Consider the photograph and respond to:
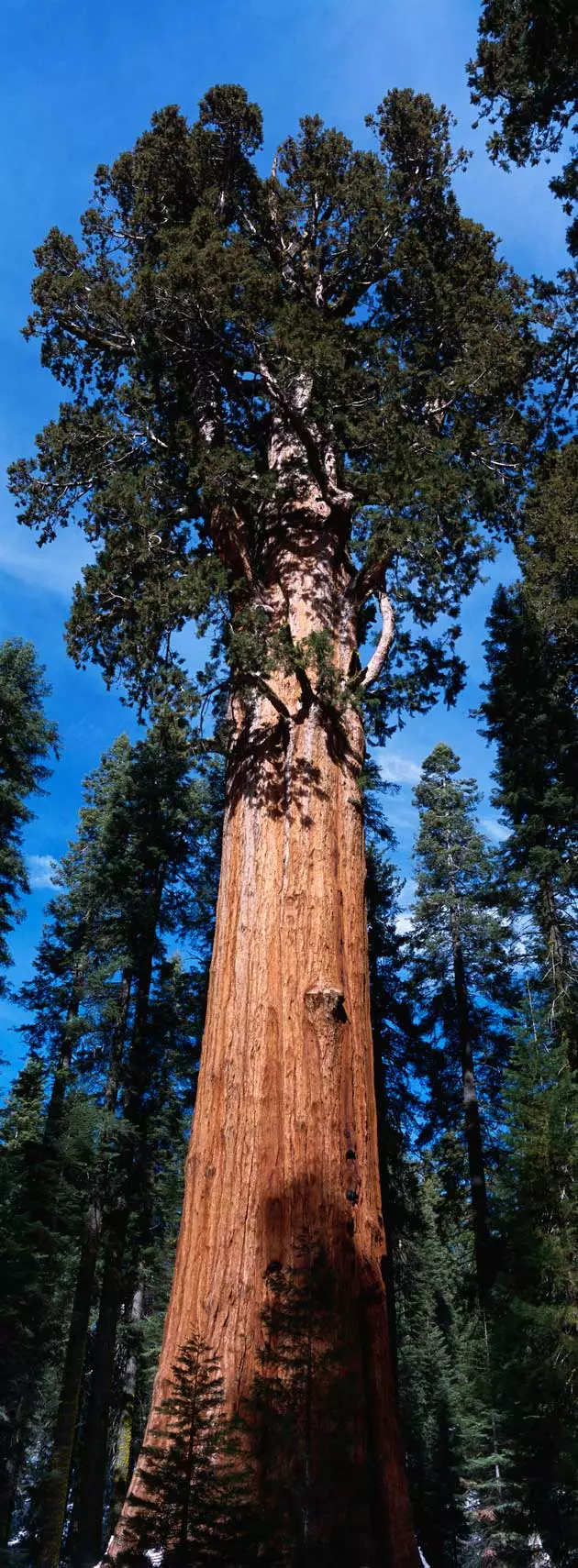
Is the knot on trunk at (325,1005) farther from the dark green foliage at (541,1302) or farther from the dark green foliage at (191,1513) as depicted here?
the dark green foliage at (541,1302)

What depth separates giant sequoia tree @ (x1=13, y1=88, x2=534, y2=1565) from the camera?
4871 mm

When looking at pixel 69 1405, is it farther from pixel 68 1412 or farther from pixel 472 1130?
pixel 472 1130

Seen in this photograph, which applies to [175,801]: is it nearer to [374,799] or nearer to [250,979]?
[374,799]

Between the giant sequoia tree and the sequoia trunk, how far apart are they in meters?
0.02

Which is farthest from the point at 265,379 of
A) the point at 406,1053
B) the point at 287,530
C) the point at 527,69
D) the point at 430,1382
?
the point at 430,1382

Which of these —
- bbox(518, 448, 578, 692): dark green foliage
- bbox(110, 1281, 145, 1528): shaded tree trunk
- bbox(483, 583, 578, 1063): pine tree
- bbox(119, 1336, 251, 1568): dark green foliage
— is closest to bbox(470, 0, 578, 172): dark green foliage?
bbox(518, 448, 578, 692): dark green foliage

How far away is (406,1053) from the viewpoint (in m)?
15.0

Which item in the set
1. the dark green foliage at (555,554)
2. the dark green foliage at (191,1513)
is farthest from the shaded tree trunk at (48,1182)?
the dark green foliage at (191,1513)

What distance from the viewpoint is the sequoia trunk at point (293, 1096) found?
14.8ft

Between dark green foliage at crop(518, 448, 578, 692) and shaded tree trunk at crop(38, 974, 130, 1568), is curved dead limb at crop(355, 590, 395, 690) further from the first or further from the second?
shaded tree trunk at crop(38, 974, 130, 1568)

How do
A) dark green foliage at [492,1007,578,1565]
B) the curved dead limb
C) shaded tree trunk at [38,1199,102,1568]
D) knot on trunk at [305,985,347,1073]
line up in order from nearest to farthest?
knot on trunk at [305,985,347,1073]
the curved dead limb
dark green foliage at [492,1007,578,1565]
shaded tree trunk at [38,1199,102,1568]

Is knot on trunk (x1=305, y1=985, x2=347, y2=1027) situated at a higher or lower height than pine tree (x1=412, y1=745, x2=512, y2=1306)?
lower

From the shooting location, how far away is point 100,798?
66.9 ft

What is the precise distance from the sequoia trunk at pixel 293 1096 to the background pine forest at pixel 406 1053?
301 mm
